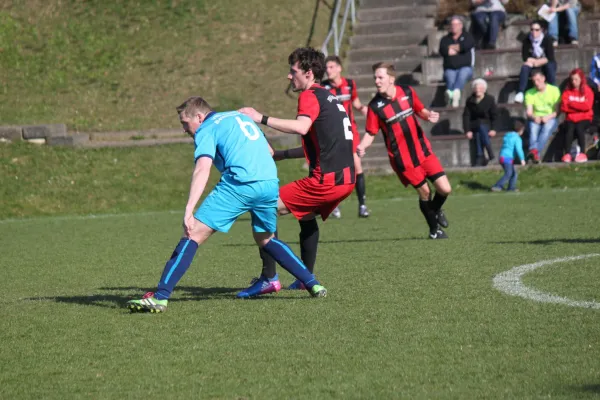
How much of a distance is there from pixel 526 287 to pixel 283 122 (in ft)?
6.97

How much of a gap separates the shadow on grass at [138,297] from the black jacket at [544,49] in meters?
13.6

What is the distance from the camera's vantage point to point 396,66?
23.7m

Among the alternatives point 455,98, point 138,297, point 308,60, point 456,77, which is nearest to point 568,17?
point 456,77

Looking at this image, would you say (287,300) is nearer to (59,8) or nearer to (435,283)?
(435,283)

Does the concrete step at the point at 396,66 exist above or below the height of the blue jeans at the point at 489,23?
below

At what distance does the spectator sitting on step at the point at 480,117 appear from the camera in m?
19.7

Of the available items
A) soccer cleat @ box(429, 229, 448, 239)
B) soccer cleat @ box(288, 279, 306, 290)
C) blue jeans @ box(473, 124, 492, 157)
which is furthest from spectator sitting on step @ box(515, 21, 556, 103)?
soccer cleat @ box(288, 279, 306, 290)

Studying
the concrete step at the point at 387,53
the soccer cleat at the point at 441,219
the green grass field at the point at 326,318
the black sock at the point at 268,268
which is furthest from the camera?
the concrete step at the point at 387,53

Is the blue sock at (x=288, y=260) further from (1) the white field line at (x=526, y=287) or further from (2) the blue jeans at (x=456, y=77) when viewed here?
(2) the blue jeans at (x=456, y=77)

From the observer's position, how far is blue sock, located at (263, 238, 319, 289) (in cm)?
761

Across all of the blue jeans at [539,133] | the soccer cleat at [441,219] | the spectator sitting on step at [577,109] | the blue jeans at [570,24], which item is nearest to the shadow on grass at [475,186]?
the blue jeans at [539,133]

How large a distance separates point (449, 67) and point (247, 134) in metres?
14.3

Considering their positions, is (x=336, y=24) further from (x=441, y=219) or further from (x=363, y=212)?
(x=441, y=219)

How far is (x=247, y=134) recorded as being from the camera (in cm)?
739
